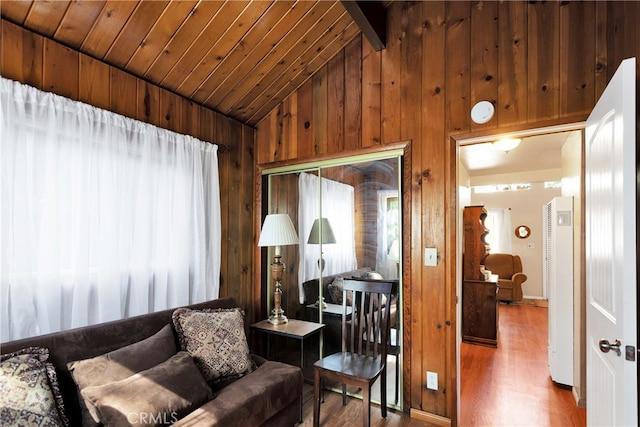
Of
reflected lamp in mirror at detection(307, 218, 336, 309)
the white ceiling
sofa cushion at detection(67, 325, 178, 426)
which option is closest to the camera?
sofa cushion at detection(67, 325, 178, 426)

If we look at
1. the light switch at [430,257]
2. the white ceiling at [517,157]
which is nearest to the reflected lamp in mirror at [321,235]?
the light switch at [430,257]

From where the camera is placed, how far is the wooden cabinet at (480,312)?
405cm

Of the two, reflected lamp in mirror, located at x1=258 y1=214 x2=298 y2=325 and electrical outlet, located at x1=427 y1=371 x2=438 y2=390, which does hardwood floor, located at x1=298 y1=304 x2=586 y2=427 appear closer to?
electrical outlet, located at x1=427 y1=371 x2=438 y2=390

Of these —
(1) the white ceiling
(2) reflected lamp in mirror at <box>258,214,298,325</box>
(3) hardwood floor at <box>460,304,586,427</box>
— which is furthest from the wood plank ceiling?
(3) hardwood floor at <box>460,304,586,427</box>

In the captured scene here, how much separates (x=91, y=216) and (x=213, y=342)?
1.08 m

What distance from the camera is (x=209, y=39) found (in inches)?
88.7

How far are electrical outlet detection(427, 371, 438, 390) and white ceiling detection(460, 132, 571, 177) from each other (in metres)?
2.27

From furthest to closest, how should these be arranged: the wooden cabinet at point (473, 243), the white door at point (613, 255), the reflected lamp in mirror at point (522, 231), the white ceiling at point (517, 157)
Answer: the reflected lamp in mirror at point (522, 231) < the wooden cabinet at point (473, 243) < the white ceiling at point (517, 157) < the white door at point (613, 255)

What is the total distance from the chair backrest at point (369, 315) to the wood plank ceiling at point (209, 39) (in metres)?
1.85

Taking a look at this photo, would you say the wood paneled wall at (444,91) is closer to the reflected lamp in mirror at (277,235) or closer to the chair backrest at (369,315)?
the chair backrest at (369,315)

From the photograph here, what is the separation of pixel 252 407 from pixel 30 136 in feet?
6.25

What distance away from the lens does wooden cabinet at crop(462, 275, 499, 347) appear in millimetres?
4051

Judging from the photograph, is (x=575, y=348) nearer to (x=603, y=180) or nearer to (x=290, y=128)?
(x=603, y=180)

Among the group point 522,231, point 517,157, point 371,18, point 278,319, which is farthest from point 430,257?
point 522,231
